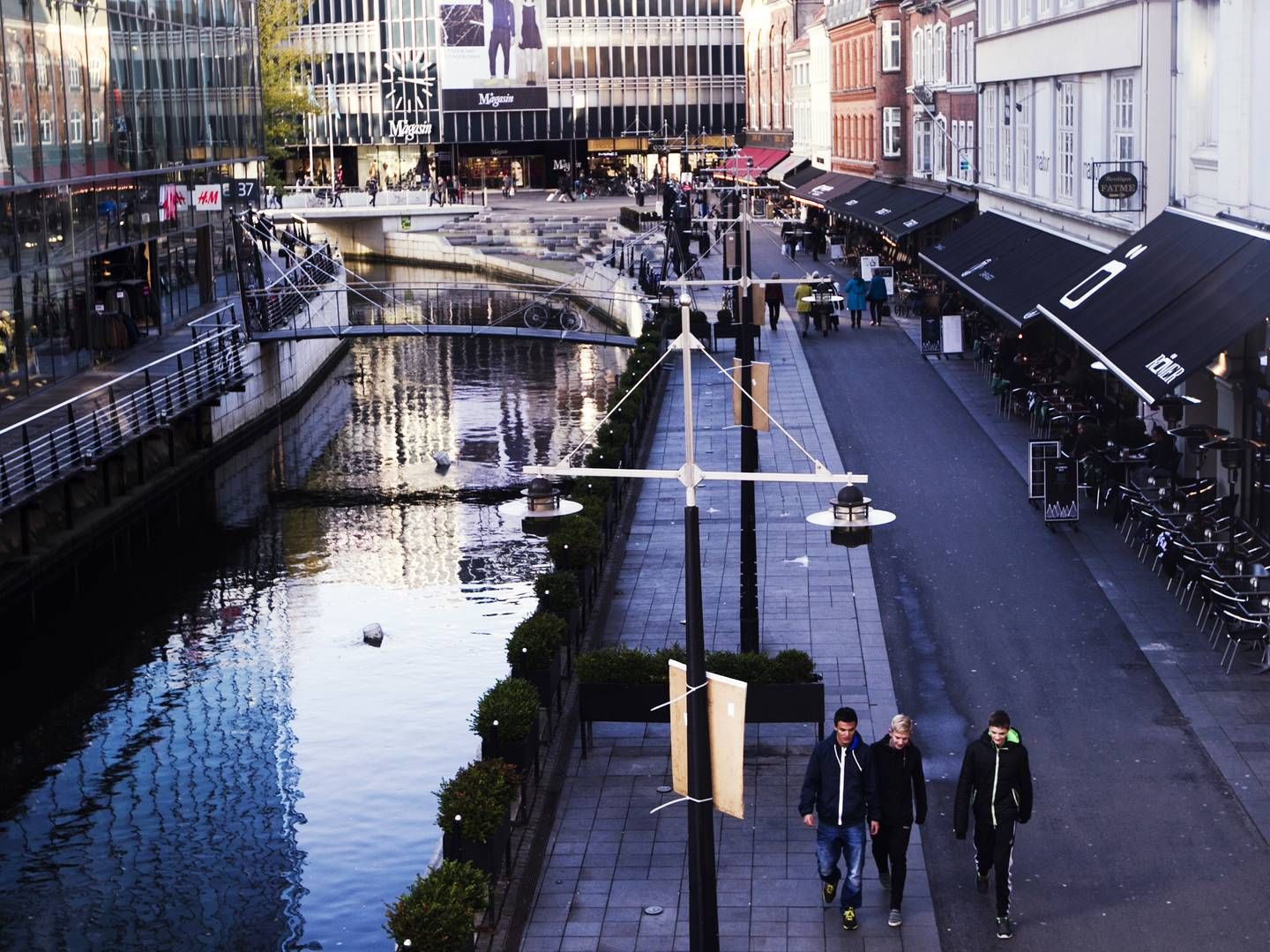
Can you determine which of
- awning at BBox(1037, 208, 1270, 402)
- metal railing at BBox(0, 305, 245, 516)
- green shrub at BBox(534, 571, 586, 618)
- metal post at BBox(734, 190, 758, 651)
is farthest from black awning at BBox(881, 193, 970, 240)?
Result: green shrub at BBox(534, 571, 586, 618)

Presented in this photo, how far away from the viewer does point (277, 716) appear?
2361 centimetres

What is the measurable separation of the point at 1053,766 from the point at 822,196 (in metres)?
60.8

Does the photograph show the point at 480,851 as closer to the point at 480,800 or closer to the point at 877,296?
the point at 480,800

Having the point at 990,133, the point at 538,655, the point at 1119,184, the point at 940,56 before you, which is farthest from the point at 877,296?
the point at 538,655

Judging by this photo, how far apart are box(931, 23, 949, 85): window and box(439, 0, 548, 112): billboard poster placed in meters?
70.3

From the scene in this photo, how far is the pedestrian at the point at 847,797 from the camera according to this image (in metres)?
13.8

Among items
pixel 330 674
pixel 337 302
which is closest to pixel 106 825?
pixel 330 674

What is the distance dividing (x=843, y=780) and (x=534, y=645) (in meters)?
5.60

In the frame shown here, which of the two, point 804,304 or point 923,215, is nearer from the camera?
point 804,304

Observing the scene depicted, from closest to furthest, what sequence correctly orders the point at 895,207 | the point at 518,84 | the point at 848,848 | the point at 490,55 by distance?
the point at 848,848 < the point at 895,207 < the point at 490,55 < the point at 518,84

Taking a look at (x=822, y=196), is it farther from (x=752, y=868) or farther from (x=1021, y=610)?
(x=752, y=868)

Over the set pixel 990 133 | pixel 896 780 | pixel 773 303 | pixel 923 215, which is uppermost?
pixel 990 133

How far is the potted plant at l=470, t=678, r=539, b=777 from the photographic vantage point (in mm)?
16625

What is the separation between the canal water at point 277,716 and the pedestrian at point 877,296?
1392cm
